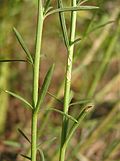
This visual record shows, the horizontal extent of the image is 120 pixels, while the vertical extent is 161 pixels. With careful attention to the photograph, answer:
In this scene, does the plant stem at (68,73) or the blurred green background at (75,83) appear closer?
the plant stem at (68,73)

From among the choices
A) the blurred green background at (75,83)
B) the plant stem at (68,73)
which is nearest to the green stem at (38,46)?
the plant stem at (68,73)

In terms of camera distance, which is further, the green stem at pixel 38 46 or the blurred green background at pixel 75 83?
the blurred green background at pixel 75 83

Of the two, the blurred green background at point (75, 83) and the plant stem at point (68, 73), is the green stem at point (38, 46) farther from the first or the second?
the blurred green background at point (75, 83)

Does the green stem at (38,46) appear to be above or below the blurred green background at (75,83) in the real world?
above

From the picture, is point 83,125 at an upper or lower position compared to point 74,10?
lower

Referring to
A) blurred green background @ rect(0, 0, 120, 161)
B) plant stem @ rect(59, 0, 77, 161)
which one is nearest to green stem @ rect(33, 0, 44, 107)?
plant stem @ rect(59, 0, 77, 161)

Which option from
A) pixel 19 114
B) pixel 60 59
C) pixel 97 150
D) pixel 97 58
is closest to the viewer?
pixel 97 58

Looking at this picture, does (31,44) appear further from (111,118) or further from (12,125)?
(111,118)

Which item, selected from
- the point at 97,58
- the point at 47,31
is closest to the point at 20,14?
the point at 47,31

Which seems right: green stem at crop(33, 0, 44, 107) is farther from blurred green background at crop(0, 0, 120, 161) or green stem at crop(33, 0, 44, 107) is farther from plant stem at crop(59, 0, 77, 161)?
blurred green background at crop(0, 0, 120, 161)
